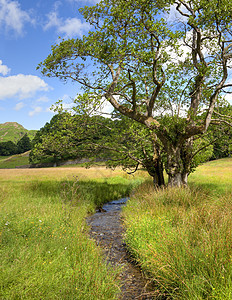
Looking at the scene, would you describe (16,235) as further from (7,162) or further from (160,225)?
(7,162)

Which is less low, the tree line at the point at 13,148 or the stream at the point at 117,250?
the tree line at the point at 13,148

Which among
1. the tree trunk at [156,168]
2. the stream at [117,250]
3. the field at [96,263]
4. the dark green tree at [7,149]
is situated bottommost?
the stream at [117,250]

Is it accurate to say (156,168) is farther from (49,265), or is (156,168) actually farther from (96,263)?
(49,265)

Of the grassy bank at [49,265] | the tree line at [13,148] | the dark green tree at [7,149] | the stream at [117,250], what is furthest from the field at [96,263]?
the dark green tree at [7,149]

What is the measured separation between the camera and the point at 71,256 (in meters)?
6.23

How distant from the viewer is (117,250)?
26.6 ft

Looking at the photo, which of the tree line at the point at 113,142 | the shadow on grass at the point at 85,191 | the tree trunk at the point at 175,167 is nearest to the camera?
the tree trunk at the point at 175,167

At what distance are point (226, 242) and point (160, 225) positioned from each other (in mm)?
2824

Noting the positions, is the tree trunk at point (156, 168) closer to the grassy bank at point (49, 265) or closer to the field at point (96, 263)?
the field at point (96, 263)

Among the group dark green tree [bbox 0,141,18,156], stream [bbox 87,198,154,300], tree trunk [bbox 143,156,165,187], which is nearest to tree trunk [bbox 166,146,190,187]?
tree trunk [bbox 143,156,165,187]

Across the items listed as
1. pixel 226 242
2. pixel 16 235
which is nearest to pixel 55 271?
pixel 16 235

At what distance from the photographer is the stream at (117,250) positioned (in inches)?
218

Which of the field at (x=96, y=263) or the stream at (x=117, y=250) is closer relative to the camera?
the field at (x=96, y=263)

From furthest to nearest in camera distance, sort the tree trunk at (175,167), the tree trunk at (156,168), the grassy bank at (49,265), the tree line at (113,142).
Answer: the tree trunk at (156,168) → the tree line at (113,142) → the tree trunk at (175,167) → the grassy bank at (49,265)
